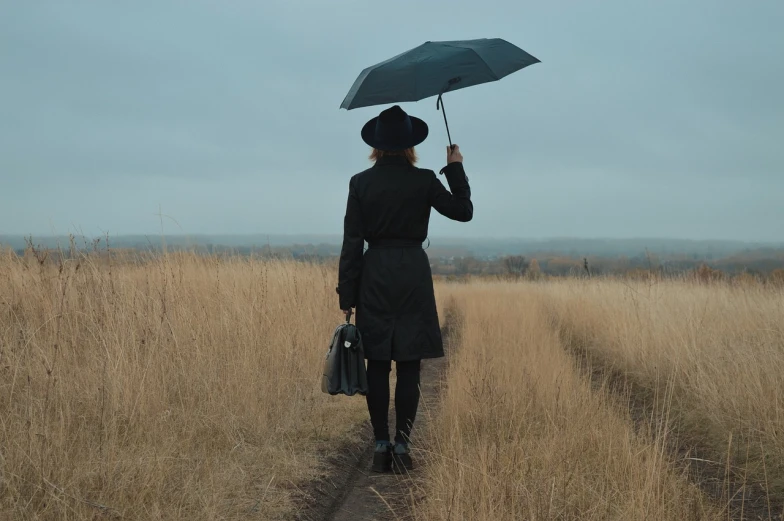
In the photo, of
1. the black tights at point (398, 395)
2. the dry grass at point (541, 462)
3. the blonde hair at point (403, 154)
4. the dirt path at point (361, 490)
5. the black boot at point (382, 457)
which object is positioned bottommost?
the dirt path at point (361, 490)

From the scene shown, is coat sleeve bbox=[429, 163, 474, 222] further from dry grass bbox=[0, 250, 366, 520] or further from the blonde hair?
dry grass bbox=[0, 250, 366, 520]

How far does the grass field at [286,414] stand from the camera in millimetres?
3781

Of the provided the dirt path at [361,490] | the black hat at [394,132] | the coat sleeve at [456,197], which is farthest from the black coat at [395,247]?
the dirt path at [361,490]

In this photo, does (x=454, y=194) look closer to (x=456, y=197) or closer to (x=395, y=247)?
(x=456, y=197)

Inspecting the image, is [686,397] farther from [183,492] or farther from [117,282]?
[117,282]

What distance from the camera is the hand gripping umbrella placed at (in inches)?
197

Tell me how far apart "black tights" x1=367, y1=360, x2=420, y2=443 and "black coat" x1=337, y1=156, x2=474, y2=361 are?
16 cm

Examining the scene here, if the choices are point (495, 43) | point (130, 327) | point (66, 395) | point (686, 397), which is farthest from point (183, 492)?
point (686, 397)

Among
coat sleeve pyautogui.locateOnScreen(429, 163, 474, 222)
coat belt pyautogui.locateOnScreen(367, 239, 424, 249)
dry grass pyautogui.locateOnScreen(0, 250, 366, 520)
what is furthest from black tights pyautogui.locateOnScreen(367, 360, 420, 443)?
coat sleeve pyautogui.locateOnScreen(429, 163, 474, 222)

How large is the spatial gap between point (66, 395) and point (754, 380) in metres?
5.33

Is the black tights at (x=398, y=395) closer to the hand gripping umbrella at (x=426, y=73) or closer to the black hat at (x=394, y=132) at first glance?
the black hat at (x=394, y=132)

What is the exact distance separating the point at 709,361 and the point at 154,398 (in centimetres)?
532

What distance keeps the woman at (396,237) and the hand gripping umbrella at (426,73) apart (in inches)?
6.9

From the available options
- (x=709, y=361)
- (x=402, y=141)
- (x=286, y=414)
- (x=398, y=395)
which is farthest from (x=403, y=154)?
(x=709, y=361)
